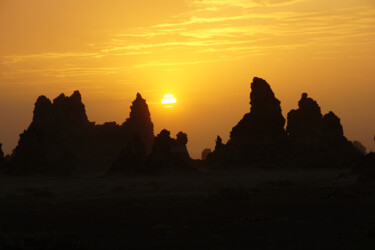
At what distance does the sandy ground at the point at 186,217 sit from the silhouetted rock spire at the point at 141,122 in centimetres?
5324

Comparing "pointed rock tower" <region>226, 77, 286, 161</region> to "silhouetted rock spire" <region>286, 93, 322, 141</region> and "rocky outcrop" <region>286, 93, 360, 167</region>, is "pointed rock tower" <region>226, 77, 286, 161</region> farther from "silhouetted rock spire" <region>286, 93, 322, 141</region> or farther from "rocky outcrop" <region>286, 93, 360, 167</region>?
"rocky outcrop" <region>286, 93, 360, 167</region>

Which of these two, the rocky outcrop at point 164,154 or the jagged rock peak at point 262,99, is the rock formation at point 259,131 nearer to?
the jagged rock peak at point 262,99

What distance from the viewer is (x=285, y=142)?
338 feet

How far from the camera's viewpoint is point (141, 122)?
126 meters

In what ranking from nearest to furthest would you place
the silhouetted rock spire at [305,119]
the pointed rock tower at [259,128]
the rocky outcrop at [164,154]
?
1. the rocky outcrop at [164,154]
2. the pointed rock tower at [259,128]
3. the silhouetted rock spire at [305,119]

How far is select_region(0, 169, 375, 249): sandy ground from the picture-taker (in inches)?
1150

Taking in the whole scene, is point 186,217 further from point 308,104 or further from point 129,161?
point 308,104

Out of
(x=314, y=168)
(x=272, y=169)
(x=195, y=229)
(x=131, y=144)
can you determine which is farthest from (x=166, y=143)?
(x=195, y=229)

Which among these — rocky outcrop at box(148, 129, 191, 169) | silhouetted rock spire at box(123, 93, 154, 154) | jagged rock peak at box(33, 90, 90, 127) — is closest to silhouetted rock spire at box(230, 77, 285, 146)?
rocky outcrop at box(148, 129, 191, 169)

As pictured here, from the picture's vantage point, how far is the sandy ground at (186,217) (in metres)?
29.2

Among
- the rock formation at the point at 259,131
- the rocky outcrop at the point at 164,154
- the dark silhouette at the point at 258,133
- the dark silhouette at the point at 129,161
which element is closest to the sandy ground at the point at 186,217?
the dark silhouette at the point at 129,161

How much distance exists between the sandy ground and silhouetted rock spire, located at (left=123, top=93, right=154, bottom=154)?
5324 cm

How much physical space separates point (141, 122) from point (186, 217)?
286 ft

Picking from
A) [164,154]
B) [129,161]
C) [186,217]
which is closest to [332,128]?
[164,154]
